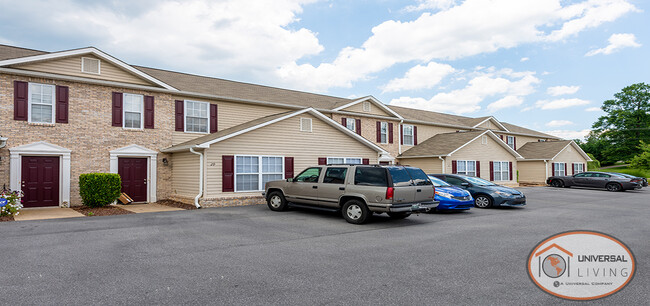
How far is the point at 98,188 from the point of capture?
1352 cm

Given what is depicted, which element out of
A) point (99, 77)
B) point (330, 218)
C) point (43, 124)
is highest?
point (99, 77)

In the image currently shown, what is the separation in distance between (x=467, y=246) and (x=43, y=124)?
14.9 m

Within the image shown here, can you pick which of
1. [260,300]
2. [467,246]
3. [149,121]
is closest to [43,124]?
[149,121]

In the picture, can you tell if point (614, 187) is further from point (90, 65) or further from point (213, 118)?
point (90, 65)

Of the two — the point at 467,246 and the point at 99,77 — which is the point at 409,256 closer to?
the point at 467,246

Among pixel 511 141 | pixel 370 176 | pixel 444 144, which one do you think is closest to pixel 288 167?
pixel 370 176

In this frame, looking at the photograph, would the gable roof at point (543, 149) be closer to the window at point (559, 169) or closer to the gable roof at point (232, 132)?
the window at point (559, 169)

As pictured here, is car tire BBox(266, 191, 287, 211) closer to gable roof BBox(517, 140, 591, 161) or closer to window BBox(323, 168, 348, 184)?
window BBox(323, 168, 348, 184)

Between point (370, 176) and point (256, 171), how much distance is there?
703 cm

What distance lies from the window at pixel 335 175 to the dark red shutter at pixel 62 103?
411 inches

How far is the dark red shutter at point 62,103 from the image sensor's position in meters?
14.0

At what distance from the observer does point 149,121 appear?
16000 mm

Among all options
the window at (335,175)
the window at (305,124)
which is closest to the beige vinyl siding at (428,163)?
the window at (305,124)

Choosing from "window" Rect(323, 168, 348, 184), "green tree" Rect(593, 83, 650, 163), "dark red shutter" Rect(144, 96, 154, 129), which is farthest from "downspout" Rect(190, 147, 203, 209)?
"green tree" Rect(593, 83, 650, 163)
